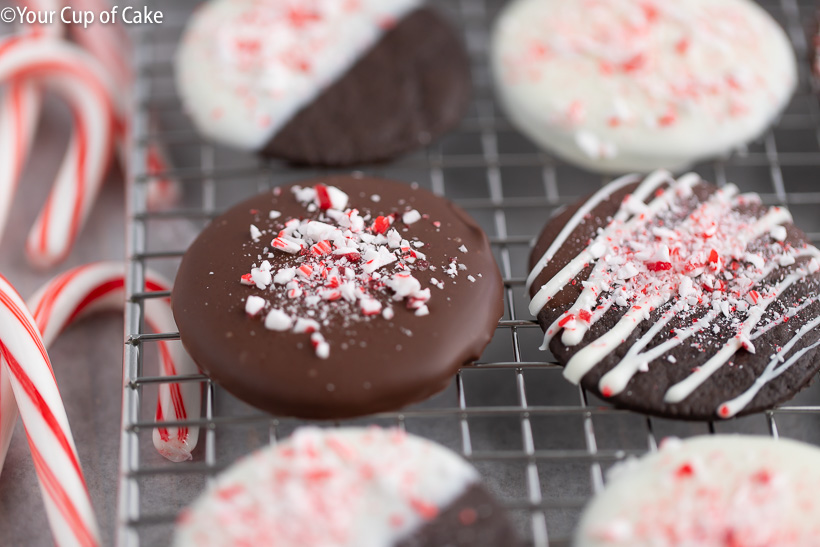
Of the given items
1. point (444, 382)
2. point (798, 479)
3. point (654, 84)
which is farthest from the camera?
point (654, 84)

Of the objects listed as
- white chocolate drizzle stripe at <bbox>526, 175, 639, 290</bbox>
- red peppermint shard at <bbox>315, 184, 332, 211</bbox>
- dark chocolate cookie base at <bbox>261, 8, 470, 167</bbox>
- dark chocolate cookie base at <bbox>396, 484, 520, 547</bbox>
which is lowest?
dark chocolate cookie base at <bbox>396, 484, 520, 547</bbox>

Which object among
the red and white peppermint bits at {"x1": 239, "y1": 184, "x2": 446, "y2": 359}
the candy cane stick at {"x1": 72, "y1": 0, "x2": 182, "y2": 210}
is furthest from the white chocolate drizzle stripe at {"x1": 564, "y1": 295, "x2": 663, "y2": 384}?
the candy cane stick at {"x1": 72, "y1": 0, "x2": 182, "y2": 210}

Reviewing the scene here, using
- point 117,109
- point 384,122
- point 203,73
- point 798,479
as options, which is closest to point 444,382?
point 798,479

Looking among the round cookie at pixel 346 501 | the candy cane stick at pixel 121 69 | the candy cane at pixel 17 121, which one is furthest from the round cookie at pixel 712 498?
the candy cane at pixel 17 121

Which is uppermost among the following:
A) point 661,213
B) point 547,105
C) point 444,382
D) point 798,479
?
point 547,105

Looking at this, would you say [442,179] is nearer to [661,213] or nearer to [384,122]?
[384,122]

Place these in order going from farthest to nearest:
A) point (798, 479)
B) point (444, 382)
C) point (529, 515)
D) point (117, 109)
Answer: point (117, 109)
point (529, 515)
point (444, 382)
point (798, 479)

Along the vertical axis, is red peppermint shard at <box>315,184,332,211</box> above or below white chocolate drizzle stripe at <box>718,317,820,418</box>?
above

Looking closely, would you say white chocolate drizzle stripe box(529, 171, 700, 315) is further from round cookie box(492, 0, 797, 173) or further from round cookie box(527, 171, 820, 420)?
round cookie box(492, 0, 797, 173)
